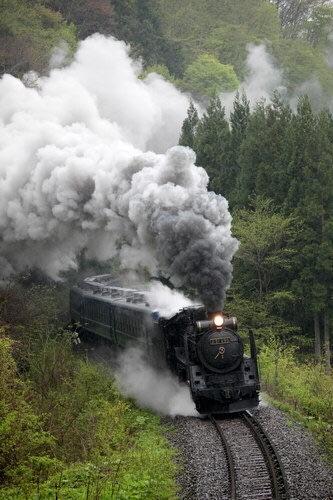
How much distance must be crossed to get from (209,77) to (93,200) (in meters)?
38.0

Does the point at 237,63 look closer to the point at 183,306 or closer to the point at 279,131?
the point at 279,131

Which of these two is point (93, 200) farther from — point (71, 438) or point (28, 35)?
point (28, 35)

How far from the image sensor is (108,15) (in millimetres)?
48531

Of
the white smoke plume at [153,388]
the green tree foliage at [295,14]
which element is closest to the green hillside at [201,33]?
the green tree foliage at [295,14]

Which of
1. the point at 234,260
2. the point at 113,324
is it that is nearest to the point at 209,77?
the point at 234,260

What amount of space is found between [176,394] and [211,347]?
7.16 feet

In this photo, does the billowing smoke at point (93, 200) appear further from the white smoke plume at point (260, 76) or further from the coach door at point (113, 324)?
the white smoke plume at point (260, 76)

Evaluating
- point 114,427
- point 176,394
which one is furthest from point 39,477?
point 176,394

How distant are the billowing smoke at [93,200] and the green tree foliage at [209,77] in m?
23.4

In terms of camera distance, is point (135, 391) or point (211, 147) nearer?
point (135, 391)

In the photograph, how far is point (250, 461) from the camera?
10.7 metres

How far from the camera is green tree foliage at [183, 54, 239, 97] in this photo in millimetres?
52656

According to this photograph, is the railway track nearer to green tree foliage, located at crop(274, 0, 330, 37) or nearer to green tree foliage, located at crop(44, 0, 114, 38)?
green tree foliage, located at crop(44, 0, 114, 38)

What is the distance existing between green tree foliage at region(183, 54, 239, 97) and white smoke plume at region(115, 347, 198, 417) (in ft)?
128
